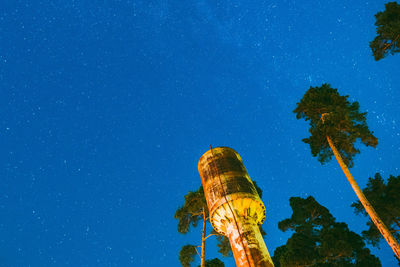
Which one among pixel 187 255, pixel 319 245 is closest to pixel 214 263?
pixel 187 255

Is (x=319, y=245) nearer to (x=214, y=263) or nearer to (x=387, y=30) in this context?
(x=214, y=263)

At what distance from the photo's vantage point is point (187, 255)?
19.7m

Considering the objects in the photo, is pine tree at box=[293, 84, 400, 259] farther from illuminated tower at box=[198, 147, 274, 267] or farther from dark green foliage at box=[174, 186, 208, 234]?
dark green foliage at box=[174, 186, 208, 234]

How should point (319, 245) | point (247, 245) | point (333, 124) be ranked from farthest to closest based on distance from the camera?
point (333, 124) → point (319, 245) → point (247, 245)

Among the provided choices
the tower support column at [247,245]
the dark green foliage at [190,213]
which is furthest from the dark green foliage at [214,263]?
the tower support column at [247,245]

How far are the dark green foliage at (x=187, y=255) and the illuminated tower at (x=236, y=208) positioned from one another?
4.97 metres

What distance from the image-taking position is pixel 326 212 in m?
20.4

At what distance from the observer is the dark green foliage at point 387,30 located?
16.7 meters

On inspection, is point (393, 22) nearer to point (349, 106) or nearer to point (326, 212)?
point (349, 106)

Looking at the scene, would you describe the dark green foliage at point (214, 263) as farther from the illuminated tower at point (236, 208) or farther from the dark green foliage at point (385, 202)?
the dark green foliage at point (385, 202)

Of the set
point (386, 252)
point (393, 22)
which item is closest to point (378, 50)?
point (393, 22)

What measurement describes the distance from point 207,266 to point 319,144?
12.1 meters

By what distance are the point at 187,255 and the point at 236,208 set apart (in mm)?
7237

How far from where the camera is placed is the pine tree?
61.7 feet
